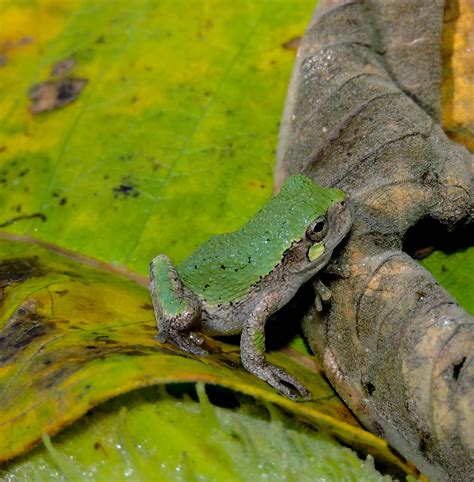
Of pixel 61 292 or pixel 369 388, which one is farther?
pixel 61 292

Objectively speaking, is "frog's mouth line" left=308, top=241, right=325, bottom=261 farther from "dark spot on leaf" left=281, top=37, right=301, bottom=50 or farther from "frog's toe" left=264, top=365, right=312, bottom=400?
"dark spot on leaf" left=281, top=37, right=301, bottom=50

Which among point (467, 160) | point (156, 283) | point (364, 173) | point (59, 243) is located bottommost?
point (59, 243)

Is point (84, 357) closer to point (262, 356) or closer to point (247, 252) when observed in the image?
point (262, 356)

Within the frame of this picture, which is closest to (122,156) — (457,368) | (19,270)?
(19,270)

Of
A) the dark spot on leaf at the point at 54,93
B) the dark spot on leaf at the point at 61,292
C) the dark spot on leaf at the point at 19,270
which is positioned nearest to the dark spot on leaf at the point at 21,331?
the dark spot on leaf at the point at 61,292

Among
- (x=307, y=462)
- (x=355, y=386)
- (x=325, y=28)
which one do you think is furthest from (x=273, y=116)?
(x=307, y=462)

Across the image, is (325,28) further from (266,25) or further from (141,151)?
(141,151)

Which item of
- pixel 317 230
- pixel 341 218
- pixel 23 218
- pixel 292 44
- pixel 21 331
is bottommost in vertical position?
pixel 23 218

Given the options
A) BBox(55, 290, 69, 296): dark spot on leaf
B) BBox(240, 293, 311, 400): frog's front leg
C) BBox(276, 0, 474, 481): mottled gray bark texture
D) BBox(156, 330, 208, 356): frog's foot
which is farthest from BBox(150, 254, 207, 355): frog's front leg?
BBox(276, 0, 474, 481): mottled gray bark texture
